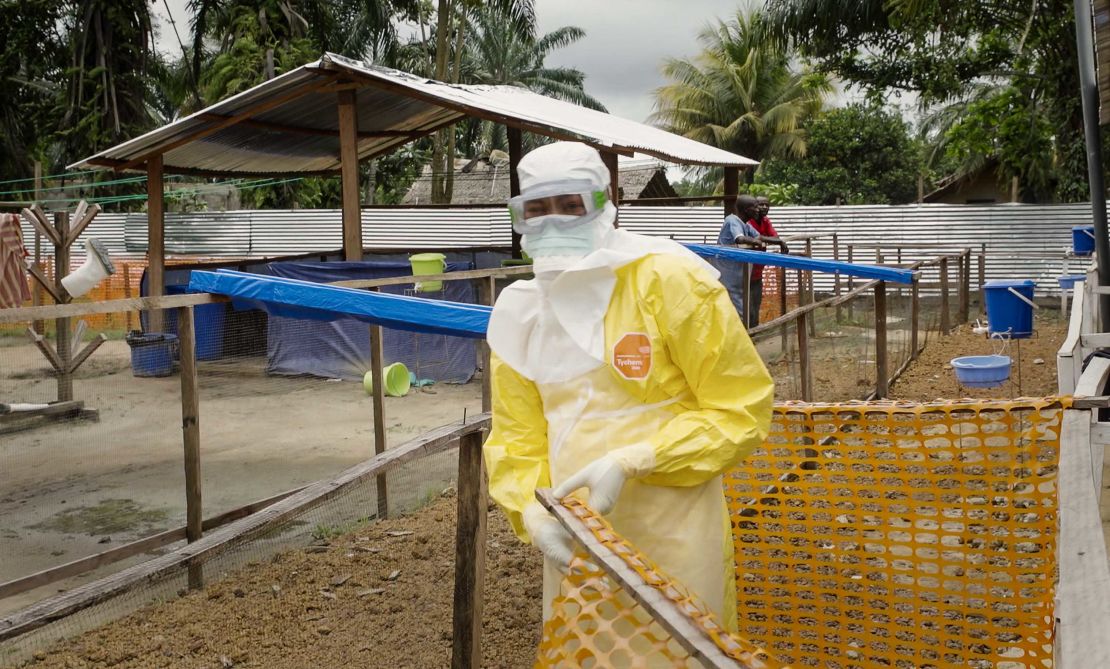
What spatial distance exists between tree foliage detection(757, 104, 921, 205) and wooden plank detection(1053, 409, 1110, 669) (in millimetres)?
31322

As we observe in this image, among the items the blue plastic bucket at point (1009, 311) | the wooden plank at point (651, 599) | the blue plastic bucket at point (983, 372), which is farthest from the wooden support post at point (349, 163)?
the wooden plank at point (651, 599)

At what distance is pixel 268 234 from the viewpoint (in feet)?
76.7

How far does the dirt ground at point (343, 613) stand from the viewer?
169 inches

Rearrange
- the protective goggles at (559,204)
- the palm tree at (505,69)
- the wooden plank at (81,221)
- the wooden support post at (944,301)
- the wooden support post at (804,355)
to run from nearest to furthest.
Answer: the protective goggles at (559,204), the wooden support post at (804,355), the wooden plank at (81,221), the wooden support post at (944,301), the palm tree at (505,69)

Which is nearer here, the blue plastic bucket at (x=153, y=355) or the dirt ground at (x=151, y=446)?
the dirt ground at (x=151, y=446)

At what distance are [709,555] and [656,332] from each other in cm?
58

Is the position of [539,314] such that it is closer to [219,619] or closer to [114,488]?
[219,619]

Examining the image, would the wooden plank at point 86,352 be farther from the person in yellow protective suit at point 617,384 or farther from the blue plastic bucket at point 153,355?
the person in yellow protective suit at point 617,384

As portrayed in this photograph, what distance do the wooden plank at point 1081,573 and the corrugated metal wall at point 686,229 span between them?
17.8 m

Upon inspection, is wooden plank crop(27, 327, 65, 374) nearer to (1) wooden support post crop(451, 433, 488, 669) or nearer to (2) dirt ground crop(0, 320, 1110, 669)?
(2) dirt ground crop(0, 320, 1110, 669)

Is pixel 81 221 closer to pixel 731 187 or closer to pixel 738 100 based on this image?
pixel 731 187

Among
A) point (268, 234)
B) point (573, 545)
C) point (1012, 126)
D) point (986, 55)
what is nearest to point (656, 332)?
point (573, 545)

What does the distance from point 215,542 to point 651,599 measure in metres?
1.33

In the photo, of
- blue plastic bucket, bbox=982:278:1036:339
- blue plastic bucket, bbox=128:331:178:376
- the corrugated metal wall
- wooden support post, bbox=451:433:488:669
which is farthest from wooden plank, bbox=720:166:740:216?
wooden support post, bbox=451:433:488:669
